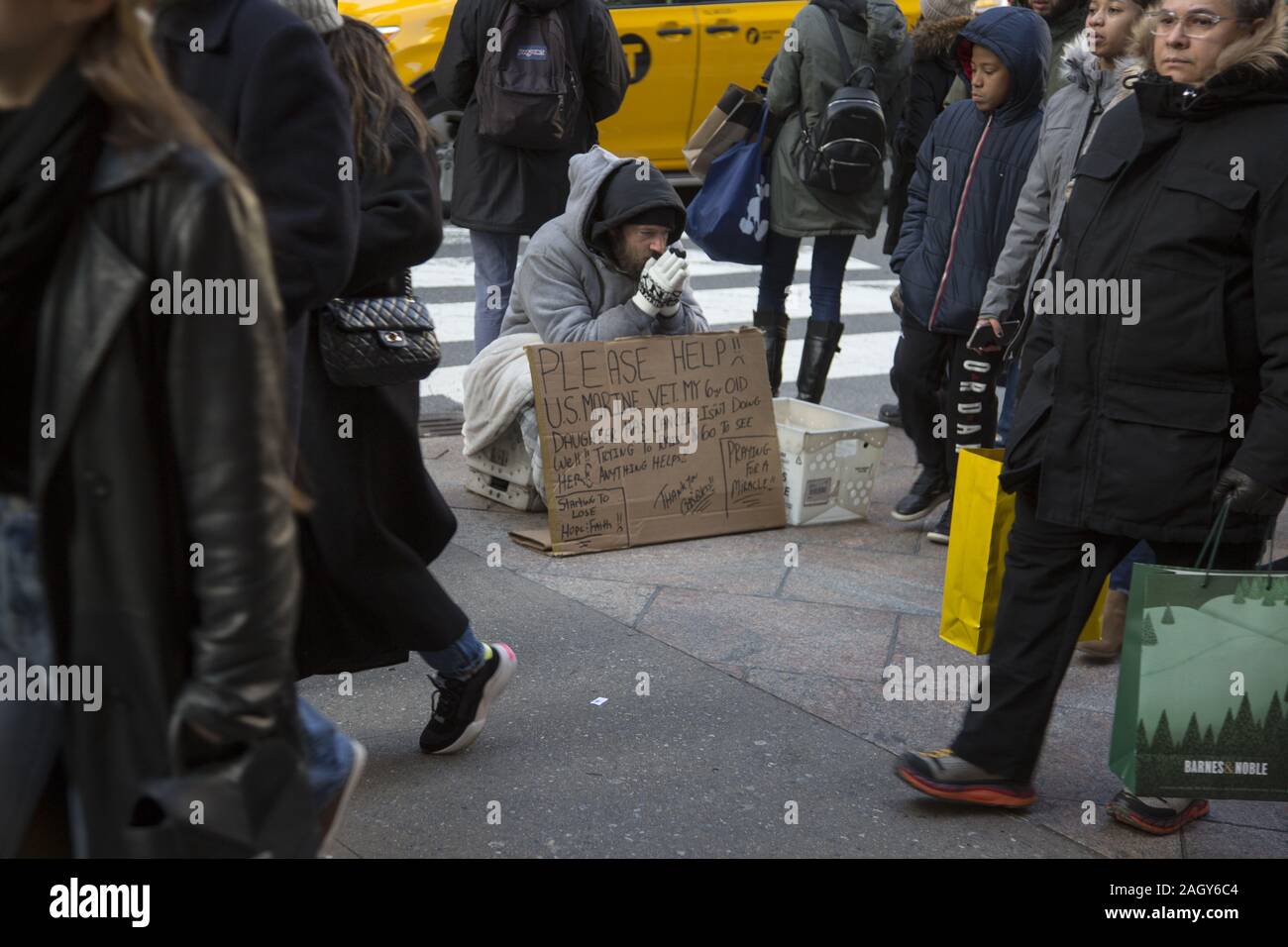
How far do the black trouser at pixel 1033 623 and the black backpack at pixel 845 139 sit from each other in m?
3.49

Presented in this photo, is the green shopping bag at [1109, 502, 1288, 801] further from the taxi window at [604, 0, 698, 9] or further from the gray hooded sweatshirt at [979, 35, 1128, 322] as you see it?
the taxi window at [604, 0, 698, 9]

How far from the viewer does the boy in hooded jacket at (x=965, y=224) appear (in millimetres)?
5652

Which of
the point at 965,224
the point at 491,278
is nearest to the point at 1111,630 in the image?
the point at 965,224

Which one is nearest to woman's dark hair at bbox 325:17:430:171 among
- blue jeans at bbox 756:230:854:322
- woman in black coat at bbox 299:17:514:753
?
woman in black coat at bbox 299:17:514:753

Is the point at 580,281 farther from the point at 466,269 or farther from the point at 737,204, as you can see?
the point at 466,269

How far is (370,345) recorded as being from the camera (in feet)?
11.4

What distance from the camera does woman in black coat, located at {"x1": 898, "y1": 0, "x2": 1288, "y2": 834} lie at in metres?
3.35

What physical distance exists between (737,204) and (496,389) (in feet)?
5.91

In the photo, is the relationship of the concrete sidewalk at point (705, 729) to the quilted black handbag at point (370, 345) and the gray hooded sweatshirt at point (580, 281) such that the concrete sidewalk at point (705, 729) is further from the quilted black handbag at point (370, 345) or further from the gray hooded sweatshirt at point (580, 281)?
the quilted black handbag at point (370, 345)

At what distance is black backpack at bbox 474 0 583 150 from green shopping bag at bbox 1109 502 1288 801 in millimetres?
3861

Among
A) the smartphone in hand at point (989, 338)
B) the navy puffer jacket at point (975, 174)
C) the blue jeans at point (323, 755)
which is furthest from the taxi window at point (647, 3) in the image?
the blue jeans at point (323, 755)

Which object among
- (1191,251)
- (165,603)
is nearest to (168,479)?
(165,603)
